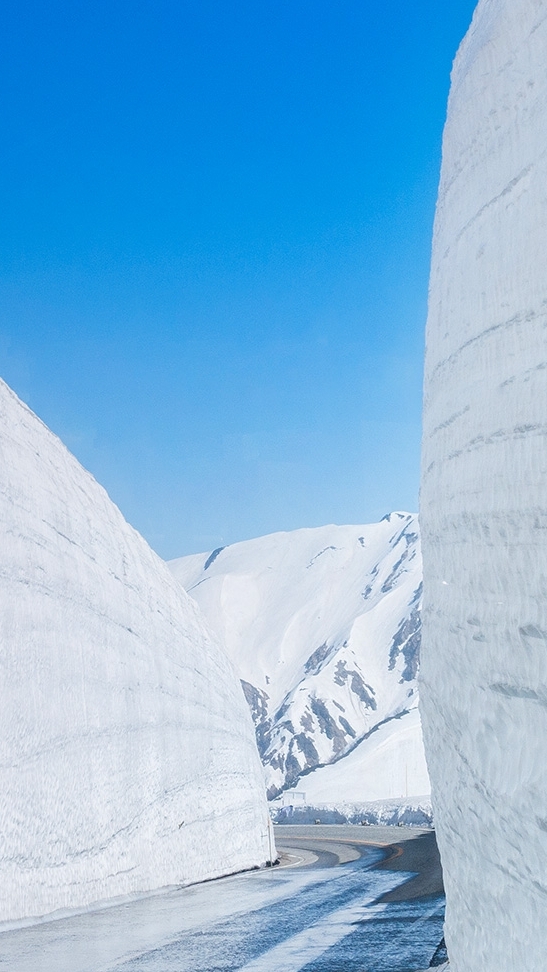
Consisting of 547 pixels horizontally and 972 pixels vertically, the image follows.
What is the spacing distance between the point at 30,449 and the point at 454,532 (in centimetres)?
812

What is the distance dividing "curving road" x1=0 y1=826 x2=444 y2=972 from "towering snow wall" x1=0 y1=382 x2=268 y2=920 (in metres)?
0.40

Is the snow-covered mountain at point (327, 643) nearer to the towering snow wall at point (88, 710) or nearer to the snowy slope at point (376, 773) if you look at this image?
the snowy slope at point (376, 773)

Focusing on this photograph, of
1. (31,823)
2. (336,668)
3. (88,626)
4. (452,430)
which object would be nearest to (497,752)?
(452,430)

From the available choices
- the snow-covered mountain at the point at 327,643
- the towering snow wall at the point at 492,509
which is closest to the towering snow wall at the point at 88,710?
the towering snow wall at the point at 492,509

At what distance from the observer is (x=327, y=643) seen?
373 ft

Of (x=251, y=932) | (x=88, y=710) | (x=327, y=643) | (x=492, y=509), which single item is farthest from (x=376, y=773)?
(x=492, y=509)

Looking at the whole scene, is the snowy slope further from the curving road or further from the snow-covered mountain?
the curving road

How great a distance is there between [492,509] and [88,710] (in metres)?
7.36

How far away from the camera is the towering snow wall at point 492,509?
107 centimetres

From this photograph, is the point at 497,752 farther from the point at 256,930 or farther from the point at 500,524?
the point at 256,930

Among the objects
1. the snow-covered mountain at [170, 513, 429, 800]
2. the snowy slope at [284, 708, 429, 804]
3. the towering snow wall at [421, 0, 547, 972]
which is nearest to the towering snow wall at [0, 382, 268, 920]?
the towering snow wall at [421, 0, 547, 972]

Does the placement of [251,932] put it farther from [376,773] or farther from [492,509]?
[376,773]

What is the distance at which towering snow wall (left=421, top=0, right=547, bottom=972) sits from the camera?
1.07 metres

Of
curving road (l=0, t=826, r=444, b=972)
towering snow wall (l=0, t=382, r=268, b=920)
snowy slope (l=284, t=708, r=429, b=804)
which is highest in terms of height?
towering snow wall (l=0, t=382, r=268, b=920)
